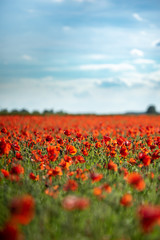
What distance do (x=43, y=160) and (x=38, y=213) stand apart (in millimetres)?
1509

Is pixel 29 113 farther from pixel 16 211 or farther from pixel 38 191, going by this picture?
pixel 16 211

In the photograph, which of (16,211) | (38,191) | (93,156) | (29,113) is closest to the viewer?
(16,211)

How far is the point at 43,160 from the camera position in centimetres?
356

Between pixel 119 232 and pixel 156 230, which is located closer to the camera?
pixel 119 232

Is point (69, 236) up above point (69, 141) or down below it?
below

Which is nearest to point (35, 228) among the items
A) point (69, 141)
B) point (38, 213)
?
point (38, 213)

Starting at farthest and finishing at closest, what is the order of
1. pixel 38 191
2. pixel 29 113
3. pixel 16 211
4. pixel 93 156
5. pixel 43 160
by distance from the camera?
pixel 29 113, pixel 93 156, pixel 43 160, pixel 38 191, pixel 16 211

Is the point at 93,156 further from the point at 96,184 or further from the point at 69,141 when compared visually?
the point at 96,184

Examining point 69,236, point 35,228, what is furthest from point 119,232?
point 35,228

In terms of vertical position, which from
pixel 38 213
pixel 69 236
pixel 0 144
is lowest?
pixel 69 236

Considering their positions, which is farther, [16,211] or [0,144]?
[0,144]

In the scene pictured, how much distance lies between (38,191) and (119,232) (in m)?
1.18

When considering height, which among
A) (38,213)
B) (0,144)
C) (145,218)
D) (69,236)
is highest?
(0,144)

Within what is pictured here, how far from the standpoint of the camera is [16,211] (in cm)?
143
